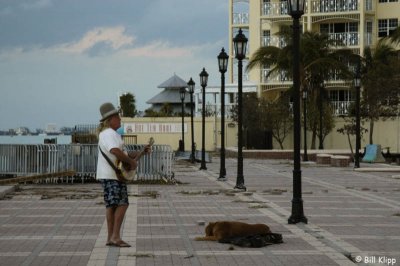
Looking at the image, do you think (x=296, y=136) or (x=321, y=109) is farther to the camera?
(x=321, y=109)

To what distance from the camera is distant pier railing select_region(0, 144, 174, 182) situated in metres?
22.9

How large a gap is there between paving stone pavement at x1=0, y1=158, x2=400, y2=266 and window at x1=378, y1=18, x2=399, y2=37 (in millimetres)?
40335

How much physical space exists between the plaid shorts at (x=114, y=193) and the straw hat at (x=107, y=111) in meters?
0.85

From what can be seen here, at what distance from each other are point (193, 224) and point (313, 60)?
38778 mm

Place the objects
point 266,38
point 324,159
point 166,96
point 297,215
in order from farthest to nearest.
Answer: point 166,96, point 266,38, point 324,159, point 297,215

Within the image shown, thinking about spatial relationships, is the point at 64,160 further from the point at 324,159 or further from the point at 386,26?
the point at 386,26

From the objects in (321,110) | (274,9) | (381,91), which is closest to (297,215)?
(381,91)

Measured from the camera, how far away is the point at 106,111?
1023 cm

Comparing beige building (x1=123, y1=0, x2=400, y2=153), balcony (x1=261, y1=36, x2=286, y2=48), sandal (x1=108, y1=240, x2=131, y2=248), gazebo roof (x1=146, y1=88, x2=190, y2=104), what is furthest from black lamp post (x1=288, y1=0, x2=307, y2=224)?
gazebo roof (x1=146, y1=88, x2=190, y2=104)

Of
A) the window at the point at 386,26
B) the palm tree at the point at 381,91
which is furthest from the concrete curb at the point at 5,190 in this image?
the window at the point at 386,26

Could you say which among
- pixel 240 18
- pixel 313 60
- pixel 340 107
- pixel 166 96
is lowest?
pixel 340 107

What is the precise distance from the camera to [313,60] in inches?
1984

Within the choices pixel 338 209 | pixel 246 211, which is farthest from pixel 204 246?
pixel 338 209

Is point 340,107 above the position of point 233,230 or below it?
above
